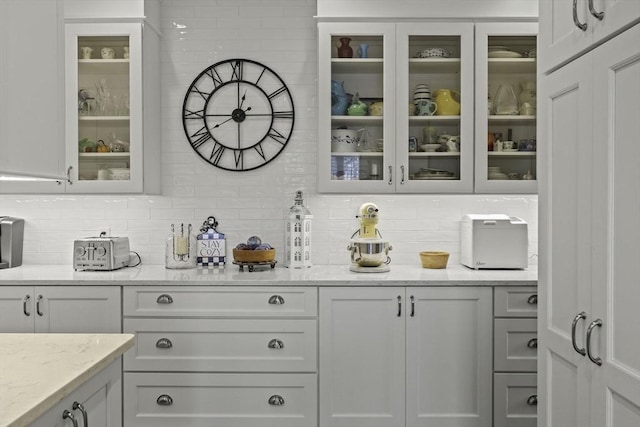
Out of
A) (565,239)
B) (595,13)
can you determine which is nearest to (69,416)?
(565,239)

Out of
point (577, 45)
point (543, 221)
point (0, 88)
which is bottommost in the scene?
point (543, 221)

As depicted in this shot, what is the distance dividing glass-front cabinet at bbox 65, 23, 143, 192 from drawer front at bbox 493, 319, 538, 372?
2.14 meters

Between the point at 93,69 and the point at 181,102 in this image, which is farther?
the point at 181,102

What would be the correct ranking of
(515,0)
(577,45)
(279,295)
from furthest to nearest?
(515,0) < (279,295) < (577,45)

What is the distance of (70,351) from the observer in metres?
1.62

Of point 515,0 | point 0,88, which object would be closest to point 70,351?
point 0,88

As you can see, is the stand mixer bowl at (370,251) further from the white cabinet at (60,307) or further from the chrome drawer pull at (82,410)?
the chrome drawer pull at (82,410)

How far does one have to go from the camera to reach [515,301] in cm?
299

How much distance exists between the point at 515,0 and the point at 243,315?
2.31 metres

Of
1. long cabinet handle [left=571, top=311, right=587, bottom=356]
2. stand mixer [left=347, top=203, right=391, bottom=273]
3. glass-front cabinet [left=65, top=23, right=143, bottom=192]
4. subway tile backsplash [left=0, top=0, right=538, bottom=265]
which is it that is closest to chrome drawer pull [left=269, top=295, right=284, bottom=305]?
stand mixer [left=347, top=203, right=391, bottom=273]

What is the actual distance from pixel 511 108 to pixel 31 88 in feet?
8.72

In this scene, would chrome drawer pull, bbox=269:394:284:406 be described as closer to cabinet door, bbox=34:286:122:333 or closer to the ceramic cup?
cabinet door, bbox=34:286:122:333

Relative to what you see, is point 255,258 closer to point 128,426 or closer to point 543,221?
point 128,426

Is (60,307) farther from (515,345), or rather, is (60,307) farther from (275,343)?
(515,345)
